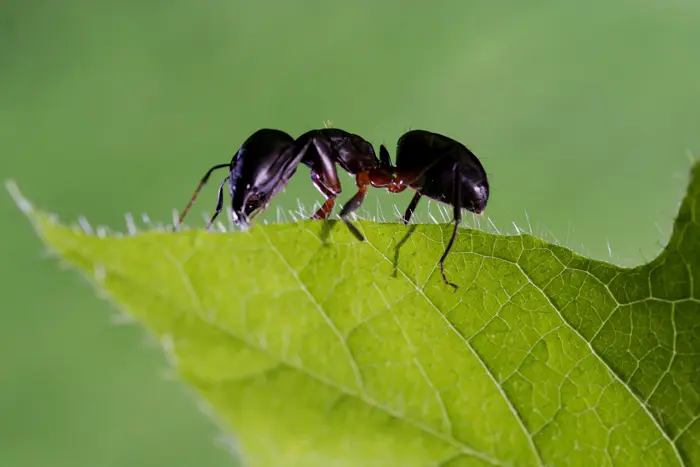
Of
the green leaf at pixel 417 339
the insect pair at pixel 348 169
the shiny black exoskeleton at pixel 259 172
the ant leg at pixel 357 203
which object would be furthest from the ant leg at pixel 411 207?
the green leaf at pixel 417 339

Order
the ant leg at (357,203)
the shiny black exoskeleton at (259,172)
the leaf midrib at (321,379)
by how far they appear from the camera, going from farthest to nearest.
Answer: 1. the shiny black exoskeleton at (259,172)
2. the ant leg at (357,203)
3. the leaf midrib at (321,379)

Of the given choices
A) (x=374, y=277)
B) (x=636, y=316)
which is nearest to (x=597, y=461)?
(x=636, y=316)

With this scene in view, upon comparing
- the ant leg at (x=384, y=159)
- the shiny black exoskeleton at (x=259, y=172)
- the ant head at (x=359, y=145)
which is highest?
the ant head at (x=359, y=145)

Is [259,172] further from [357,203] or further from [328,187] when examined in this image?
[328,187]

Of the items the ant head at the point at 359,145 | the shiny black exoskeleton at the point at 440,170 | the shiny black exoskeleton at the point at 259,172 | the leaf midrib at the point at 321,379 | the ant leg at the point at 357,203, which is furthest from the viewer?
the ant head at the point at 359,145

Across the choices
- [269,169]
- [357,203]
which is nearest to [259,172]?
[269,169]

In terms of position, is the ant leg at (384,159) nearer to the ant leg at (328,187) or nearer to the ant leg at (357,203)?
the ant leg at (357,203)

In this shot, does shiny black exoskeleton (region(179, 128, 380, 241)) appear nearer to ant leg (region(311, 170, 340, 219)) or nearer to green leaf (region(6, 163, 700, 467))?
ant leg (region(311, 170, 340, 219))

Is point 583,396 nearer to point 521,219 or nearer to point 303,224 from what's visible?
point 303,224
